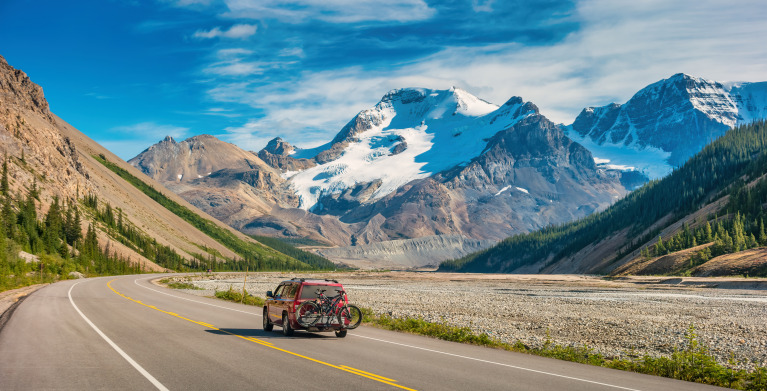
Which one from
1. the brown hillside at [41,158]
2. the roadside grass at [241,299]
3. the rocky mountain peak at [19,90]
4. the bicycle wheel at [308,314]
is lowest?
the roadside grass at [241,299]

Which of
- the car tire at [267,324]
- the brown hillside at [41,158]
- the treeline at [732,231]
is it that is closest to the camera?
the car tire at [267,324]

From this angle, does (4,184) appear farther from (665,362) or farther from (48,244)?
(665,362)

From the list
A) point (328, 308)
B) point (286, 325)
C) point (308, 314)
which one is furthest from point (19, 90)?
point (328, 308)

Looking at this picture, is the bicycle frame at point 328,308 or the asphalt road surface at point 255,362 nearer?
the asphalt road surface at point 255,362

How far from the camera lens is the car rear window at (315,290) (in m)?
22.6

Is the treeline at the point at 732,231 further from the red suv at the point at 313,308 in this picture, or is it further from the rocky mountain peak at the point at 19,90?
the rocky mountain peak at the point at 19,90

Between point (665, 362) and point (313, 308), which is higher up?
point (313, 308)

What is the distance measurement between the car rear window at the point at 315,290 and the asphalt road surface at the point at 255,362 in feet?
5.83

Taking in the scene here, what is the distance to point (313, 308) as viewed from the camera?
22141mm

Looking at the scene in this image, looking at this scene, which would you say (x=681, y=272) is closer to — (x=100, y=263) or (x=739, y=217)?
(x=739, y=217)

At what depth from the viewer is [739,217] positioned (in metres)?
126

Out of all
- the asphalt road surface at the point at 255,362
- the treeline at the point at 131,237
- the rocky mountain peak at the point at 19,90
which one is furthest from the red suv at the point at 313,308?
the rocky mountain peak at the point at 19,90

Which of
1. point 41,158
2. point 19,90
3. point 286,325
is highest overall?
point 19,90

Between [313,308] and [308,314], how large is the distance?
0.32m
